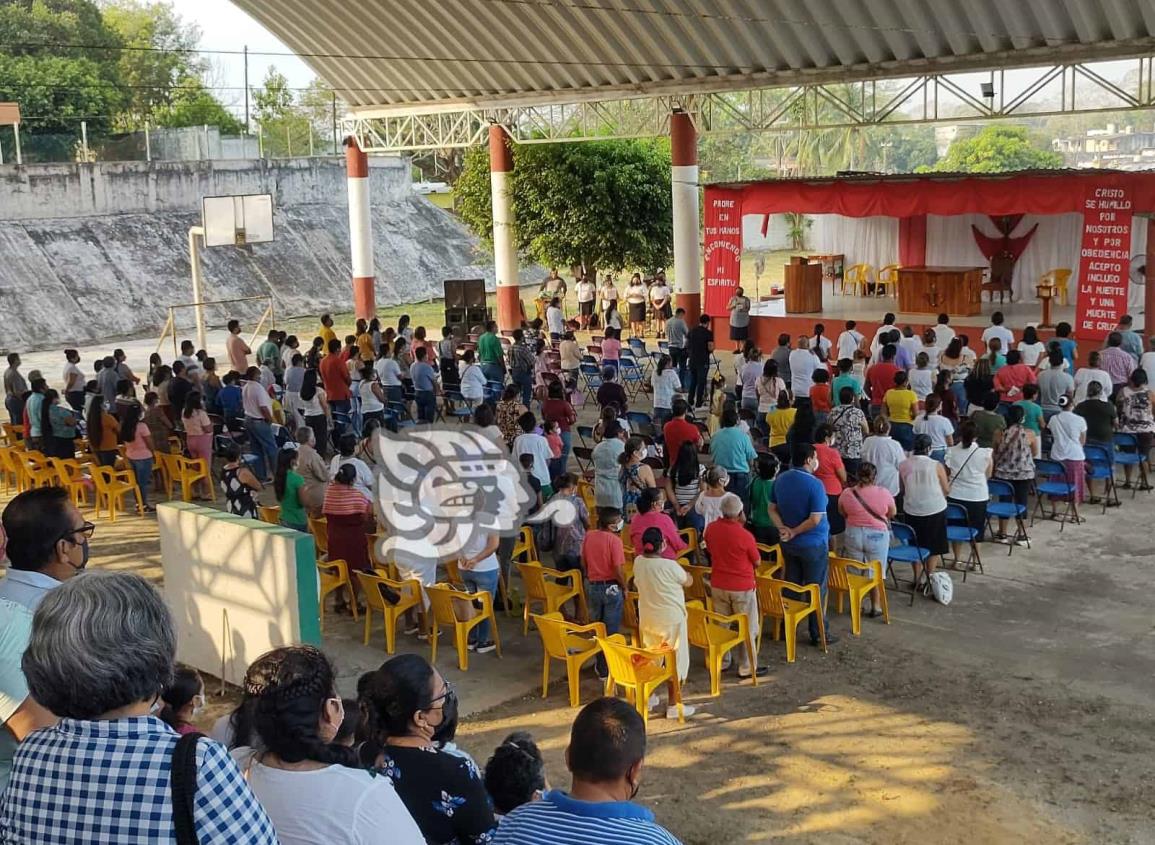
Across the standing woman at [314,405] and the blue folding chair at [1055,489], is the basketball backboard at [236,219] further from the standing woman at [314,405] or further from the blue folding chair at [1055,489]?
the blue folding chair at [1055,489]

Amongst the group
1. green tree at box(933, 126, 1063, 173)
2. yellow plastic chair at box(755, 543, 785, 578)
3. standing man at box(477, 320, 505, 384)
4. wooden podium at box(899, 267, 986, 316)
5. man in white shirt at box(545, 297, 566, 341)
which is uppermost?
green tree at box(933, 126, 1063, 173)

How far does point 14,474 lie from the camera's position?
13797mm

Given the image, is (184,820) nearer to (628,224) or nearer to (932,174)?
(932,174)

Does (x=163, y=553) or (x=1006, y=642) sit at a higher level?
(x=163, y=553)

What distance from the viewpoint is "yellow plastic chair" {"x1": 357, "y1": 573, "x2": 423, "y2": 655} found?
877cm

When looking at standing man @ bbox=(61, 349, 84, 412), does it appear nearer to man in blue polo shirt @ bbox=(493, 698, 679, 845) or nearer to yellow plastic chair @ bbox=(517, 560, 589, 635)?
yellow plastic chair @ bbox=(517, 560, 589, 635)

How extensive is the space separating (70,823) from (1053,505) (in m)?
10.5

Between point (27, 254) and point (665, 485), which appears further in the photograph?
point (27, 254)

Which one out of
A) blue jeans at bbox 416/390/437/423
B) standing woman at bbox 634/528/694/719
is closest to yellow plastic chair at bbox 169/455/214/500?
blue jeans at bbox 416/390/437/423

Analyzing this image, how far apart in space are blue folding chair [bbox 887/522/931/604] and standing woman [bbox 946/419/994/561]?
66 centimetres

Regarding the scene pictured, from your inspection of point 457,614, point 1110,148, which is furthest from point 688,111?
point 1110,148

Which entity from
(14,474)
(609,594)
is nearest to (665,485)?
(609,594)

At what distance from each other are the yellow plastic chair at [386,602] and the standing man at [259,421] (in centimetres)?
434

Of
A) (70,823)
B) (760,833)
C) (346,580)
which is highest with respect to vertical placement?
(70,823)
